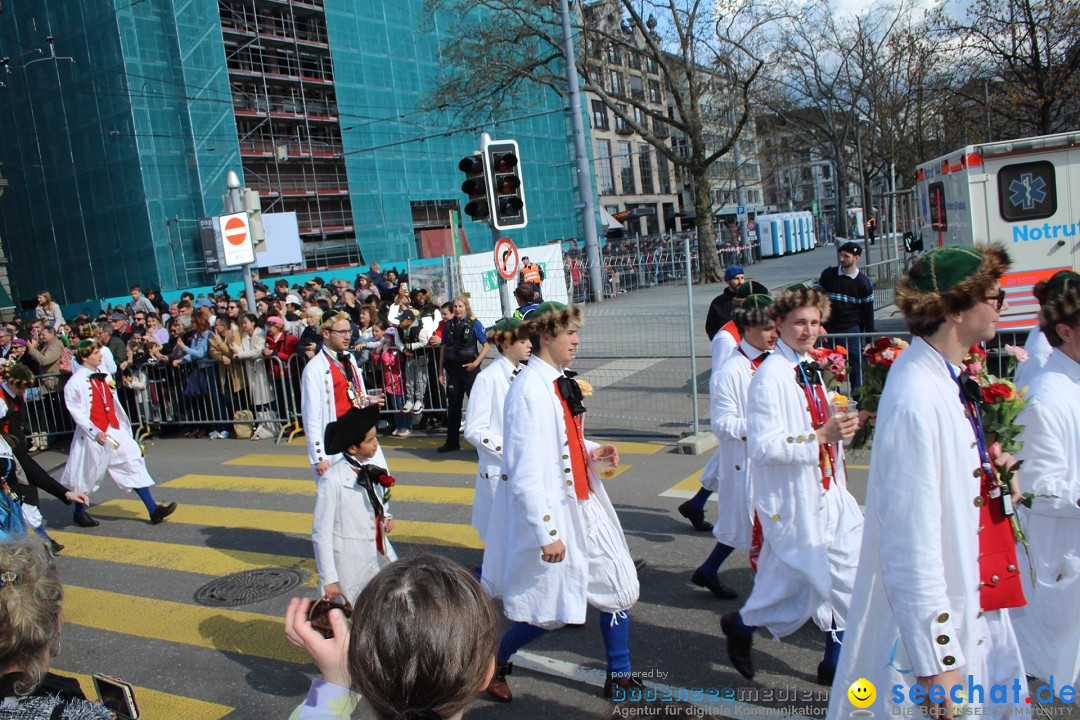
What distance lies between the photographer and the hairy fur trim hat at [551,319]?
421 centimetres

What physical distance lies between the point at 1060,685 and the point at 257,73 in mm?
44756

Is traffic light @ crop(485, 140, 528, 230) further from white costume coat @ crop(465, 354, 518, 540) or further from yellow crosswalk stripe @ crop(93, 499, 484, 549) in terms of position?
white costume coat @ crop(465, 354, 518, 540)

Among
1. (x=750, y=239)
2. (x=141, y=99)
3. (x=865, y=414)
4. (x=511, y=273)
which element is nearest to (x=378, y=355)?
(x=511, y=273)

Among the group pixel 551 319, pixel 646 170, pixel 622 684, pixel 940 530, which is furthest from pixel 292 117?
pixel 940 530

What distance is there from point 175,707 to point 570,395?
2762 mm

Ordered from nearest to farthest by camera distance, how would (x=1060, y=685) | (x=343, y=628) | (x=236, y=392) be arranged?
1. (x=343, y=628)
2. (x=1060, y=685)
3. (x=236, y=392)

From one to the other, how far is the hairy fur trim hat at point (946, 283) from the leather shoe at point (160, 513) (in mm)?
7547

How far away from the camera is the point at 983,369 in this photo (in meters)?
3.02

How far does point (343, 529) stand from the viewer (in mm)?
4672

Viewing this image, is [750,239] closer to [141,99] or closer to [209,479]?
[141,99]

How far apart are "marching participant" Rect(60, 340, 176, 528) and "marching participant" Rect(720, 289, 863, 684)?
Result: 20.5 feet

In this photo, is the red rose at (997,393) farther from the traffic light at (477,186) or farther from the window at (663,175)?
the window at (663,175)

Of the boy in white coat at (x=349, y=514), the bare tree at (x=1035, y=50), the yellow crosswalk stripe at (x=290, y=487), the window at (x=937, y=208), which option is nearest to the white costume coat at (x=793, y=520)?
the boy in white coat at (x=349, y=514)

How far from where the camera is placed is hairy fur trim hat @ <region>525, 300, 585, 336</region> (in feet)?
13.8
